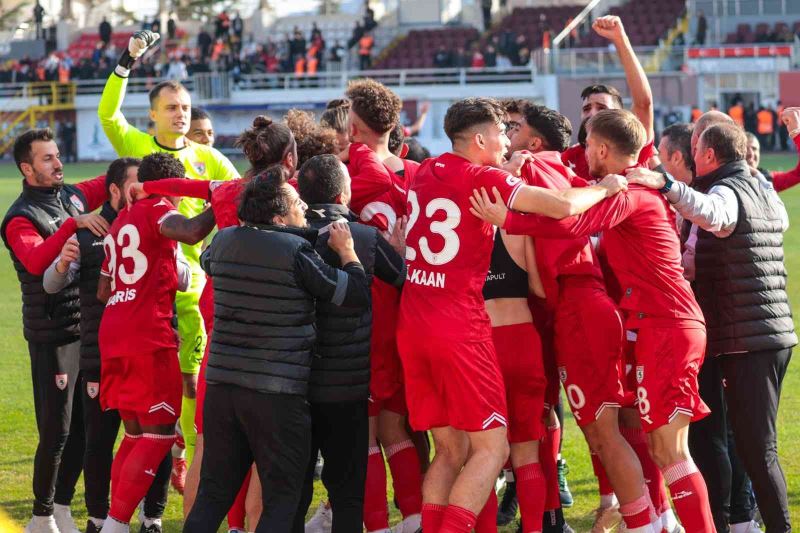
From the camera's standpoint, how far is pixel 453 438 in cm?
545

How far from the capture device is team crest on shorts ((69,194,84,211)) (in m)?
6.89

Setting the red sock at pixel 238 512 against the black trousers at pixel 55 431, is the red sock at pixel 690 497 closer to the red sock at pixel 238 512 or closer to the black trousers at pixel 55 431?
the red sock at pixel 238 512

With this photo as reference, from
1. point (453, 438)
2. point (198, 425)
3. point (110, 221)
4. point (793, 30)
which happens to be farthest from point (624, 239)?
point (793, 30)

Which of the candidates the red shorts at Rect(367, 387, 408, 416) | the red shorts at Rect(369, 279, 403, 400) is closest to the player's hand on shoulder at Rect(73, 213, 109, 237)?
the red shorts at Rect(369, 279, 403, 400)

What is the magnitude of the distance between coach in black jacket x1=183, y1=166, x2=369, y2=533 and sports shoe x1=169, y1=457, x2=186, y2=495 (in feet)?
7.36

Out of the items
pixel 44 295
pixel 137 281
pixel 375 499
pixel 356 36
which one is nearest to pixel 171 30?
pixel 356 36

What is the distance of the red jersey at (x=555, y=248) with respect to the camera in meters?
5.54

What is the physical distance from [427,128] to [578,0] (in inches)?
526

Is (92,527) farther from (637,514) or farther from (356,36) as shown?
(356,36)

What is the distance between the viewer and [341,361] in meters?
5.38

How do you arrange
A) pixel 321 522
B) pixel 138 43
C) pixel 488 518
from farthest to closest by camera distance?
pixel 138 43
pixel 321 522
pixel 488 518

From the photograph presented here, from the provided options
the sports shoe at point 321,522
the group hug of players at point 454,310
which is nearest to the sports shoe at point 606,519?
the group hug of players at point 454,310

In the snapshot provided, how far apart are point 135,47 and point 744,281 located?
3820 millimetres

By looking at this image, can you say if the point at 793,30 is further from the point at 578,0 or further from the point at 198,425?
the point at 198,425
